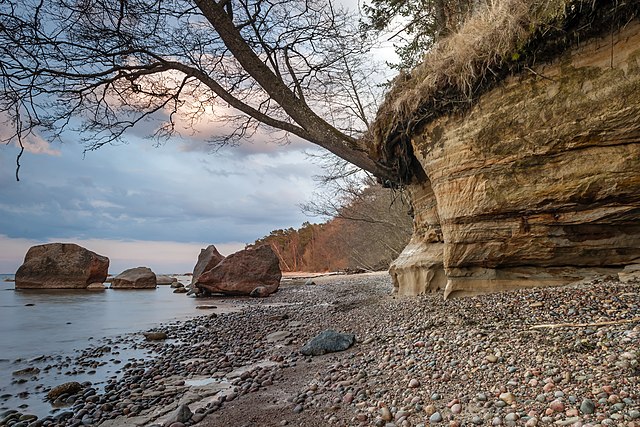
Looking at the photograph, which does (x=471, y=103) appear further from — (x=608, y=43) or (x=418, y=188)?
(x=418, y=188)

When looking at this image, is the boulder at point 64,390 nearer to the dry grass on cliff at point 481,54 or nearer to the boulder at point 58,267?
the dry grass on cliff at point 481,54

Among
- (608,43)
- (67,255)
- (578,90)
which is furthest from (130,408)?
(67,255)

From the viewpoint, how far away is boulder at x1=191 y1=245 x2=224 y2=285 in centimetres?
1662

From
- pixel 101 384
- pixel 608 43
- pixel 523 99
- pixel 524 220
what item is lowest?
pixel 101 384

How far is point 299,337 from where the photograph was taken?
5426mm

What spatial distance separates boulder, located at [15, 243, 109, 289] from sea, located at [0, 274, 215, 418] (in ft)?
17.8

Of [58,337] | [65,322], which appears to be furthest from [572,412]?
[65,322]

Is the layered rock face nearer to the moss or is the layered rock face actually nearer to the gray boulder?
the moss

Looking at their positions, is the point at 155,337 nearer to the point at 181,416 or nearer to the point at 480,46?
the point at 181,416

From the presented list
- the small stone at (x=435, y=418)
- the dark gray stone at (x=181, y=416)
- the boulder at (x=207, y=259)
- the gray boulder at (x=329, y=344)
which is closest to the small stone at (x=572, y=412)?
the small stone at (x=435, y=418)

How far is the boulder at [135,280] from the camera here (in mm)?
22125

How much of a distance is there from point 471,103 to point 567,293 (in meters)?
2.70

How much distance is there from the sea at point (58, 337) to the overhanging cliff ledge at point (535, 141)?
5230mm

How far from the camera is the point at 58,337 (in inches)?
313
